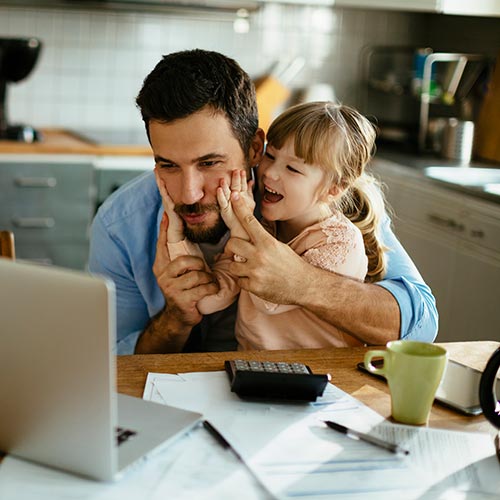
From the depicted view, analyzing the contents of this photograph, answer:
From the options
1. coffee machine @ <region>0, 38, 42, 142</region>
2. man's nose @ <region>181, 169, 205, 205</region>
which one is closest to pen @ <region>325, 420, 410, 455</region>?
man's nose @ <region>181, 169, 205, 205</region>

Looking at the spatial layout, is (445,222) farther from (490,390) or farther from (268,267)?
(490,390)

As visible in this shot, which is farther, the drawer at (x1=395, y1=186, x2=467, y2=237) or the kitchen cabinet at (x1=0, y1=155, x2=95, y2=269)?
the kitchen cabinet at (x1=0, y1=155, x2=95, y2=269)

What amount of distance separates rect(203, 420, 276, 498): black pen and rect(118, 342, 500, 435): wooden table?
0.54 feet

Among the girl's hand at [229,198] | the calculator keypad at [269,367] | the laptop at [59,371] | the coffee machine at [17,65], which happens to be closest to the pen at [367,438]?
the calculator keypad at [269,367]

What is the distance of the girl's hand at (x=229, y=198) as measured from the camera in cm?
174

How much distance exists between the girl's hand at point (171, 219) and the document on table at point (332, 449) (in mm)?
460

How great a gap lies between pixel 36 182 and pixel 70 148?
0.65ft

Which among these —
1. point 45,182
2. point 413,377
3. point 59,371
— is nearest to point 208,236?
point 413,377

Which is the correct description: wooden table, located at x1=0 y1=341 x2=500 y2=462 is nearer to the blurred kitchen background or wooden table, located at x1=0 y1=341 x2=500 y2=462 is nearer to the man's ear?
the man's ear

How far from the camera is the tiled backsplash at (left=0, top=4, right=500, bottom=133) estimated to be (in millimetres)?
4090

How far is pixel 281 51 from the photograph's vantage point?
443 centimetres

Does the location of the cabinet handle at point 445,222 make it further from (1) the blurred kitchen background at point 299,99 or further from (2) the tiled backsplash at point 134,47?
(2) the tiled backsplash at point 134,47

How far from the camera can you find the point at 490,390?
49.5 inches

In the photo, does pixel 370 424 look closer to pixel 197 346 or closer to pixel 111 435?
pixel 111 435
